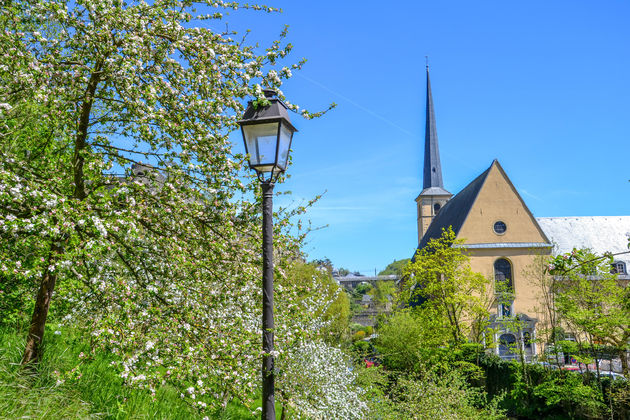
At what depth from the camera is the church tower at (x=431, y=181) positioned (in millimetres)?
58516

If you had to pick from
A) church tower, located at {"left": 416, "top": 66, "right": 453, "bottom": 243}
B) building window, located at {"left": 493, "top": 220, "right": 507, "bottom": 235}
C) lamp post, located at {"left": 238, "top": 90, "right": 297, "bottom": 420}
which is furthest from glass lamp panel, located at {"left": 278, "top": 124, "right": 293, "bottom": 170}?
church tower, located at {"left": 416, "top": 66, "right": 453, "bottom": 243}

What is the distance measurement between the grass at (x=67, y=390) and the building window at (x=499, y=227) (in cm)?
3503

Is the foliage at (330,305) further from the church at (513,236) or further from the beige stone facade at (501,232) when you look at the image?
the beige stone facade at (501,232)

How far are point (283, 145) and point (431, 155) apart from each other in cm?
5700

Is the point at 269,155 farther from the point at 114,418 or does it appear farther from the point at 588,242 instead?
the point at 588,242

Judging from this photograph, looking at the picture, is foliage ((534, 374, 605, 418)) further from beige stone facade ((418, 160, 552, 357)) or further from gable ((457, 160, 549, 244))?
gable ((457, 160, 549, 244))

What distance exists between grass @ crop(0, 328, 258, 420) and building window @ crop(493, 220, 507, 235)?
35028 mm

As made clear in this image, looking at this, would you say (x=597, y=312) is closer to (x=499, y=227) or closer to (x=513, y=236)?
(x=513, y=236)

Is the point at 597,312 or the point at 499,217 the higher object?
the point at 499,217

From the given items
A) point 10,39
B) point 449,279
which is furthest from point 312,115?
point 449,279

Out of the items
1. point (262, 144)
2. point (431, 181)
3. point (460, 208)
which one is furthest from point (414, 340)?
point (431, 181)

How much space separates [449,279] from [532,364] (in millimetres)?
6646

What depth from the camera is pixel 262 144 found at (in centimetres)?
494

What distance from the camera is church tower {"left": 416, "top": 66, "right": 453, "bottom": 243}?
58516mm
